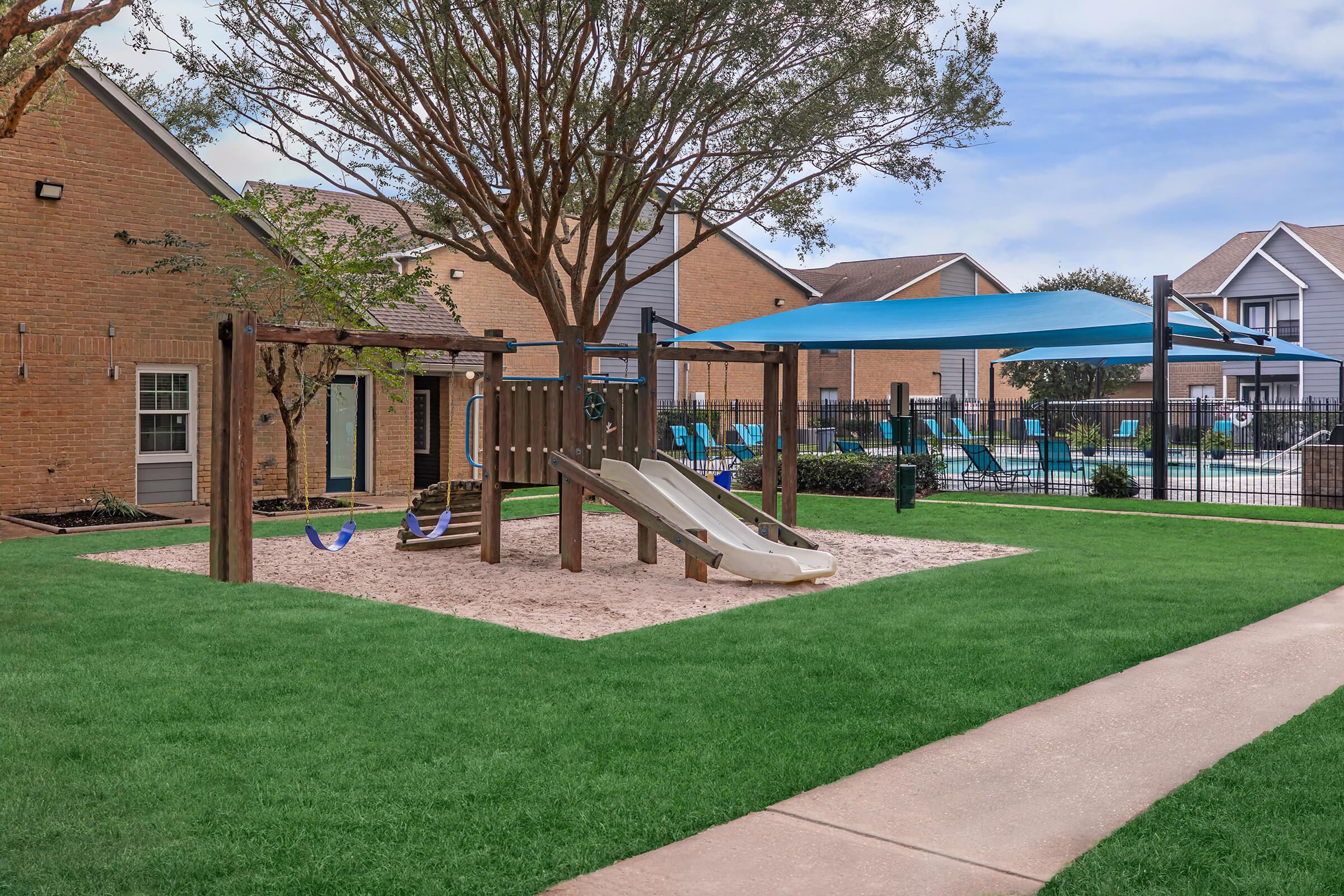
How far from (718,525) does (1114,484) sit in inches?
412

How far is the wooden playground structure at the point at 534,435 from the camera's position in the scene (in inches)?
393

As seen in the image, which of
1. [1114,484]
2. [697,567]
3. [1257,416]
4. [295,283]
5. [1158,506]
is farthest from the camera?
[1257,416]

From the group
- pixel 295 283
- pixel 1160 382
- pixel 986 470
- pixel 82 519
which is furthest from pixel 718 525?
pixel 986 470

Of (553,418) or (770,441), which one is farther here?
(770,441)

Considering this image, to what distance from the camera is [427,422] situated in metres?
22.3

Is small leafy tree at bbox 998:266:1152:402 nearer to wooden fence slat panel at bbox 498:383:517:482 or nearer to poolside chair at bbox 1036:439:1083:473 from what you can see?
poolside chair at bbox 1036:439:1083:473

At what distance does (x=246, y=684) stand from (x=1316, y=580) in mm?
8728

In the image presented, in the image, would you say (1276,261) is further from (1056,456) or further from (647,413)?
(647,413)

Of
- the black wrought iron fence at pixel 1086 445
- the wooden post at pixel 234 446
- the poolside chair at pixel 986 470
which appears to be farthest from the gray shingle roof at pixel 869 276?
the wooden post at pixel 234 446

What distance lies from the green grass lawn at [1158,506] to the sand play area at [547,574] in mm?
5170

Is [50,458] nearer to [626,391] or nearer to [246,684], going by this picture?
[626,391]

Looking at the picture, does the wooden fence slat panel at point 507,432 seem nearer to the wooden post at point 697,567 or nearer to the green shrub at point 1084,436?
the wooden post at point 697,567

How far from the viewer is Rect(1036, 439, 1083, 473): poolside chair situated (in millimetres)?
20042

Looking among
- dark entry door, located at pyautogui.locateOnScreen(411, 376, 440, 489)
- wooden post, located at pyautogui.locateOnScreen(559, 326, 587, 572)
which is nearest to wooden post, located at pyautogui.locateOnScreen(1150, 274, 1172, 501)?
wooden post, located at pyautogui.locateOnScreen(559, 326, 587, 572)
